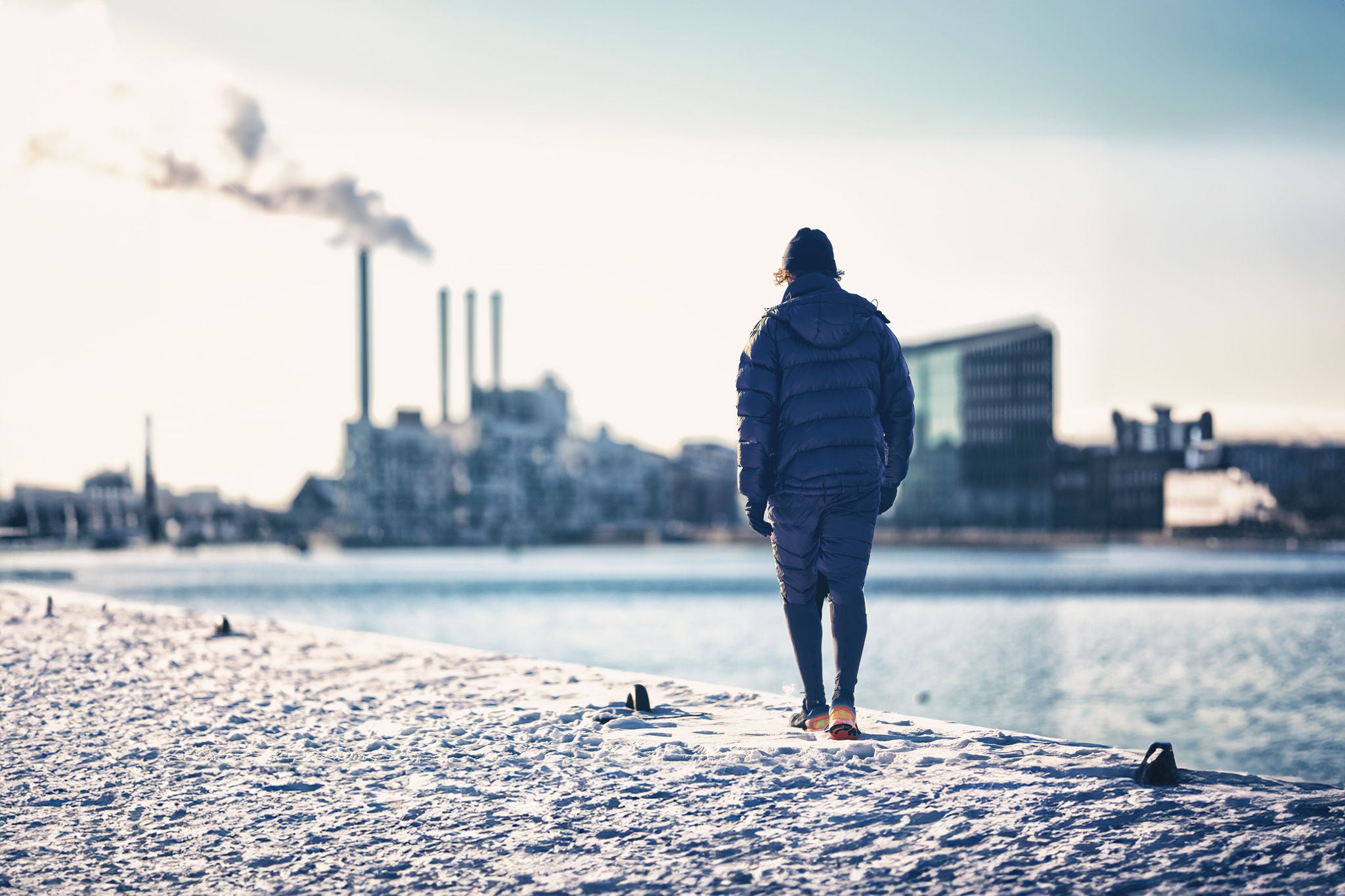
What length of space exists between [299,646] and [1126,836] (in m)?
6.82

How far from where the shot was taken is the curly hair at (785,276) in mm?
4805

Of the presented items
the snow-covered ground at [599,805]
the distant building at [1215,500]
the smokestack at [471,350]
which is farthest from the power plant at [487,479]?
the snow-covered ground at [599,805]

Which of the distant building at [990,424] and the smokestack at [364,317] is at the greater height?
the smokestack at [364,317]

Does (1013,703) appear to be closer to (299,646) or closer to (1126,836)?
(299,646)

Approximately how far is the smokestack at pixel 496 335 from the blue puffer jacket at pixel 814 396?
9266 cm

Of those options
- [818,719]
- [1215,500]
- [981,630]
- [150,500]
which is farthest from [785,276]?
[1215,500]

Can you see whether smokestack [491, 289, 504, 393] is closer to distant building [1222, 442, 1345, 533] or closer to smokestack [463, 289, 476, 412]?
smokestack [463, 289, 476, 412]

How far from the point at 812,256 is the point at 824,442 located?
75cm

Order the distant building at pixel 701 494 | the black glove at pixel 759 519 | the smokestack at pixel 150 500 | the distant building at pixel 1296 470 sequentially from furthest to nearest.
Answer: the distant building at pixel 701 494 → the distant building at pixel 1296 470 → the smokestack at pixel 150 500 → the black glove at pixel 759 519

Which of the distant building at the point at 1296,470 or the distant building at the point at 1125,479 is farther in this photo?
the distant building at the point at 1125,479

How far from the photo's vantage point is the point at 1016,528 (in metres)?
99.4

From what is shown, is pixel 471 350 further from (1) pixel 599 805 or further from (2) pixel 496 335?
(1) pixel 599 805

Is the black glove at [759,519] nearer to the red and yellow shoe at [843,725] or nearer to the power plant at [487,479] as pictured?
the red and yellow shoe at [843,725]

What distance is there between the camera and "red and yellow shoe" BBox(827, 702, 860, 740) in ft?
15.1
